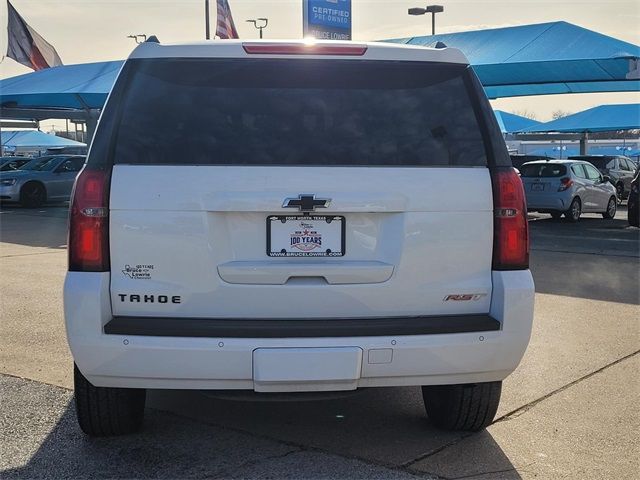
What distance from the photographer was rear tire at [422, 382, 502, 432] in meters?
4.38

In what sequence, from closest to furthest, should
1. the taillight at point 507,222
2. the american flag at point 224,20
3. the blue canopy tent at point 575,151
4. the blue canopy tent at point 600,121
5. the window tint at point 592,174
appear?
1. the taillight at point 507,222
2. the window tint at point 592,174
3. the american flag at point 224,20
4. the blue canopy tent at point 600,121
5. the blue canopy tent at point 575,151

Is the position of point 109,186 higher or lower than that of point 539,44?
lower

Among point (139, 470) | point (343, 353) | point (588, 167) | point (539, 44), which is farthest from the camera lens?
point (588, 167)

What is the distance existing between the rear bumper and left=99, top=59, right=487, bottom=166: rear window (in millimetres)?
690

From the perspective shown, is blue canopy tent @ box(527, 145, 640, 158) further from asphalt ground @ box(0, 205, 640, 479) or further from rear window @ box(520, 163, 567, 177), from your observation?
asphalt ground @ box(0, 205, 640, 479)

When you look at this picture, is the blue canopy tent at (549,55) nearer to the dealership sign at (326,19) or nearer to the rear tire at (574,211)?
the dealership sign at (326,19)

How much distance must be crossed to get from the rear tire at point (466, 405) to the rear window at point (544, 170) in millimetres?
16536

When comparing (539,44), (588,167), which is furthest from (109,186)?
(588,167)

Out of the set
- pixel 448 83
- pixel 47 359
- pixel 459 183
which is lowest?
pixel 47 359

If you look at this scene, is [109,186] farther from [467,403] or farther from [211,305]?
[467,403]

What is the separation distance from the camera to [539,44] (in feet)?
63.3

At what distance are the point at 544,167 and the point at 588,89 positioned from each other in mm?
5198

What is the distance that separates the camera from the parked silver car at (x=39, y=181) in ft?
80.7

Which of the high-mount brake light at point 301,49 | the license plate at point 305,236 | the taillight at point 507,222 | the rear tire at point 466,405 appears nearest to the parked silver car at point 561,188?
the rear tire at point 466,405
